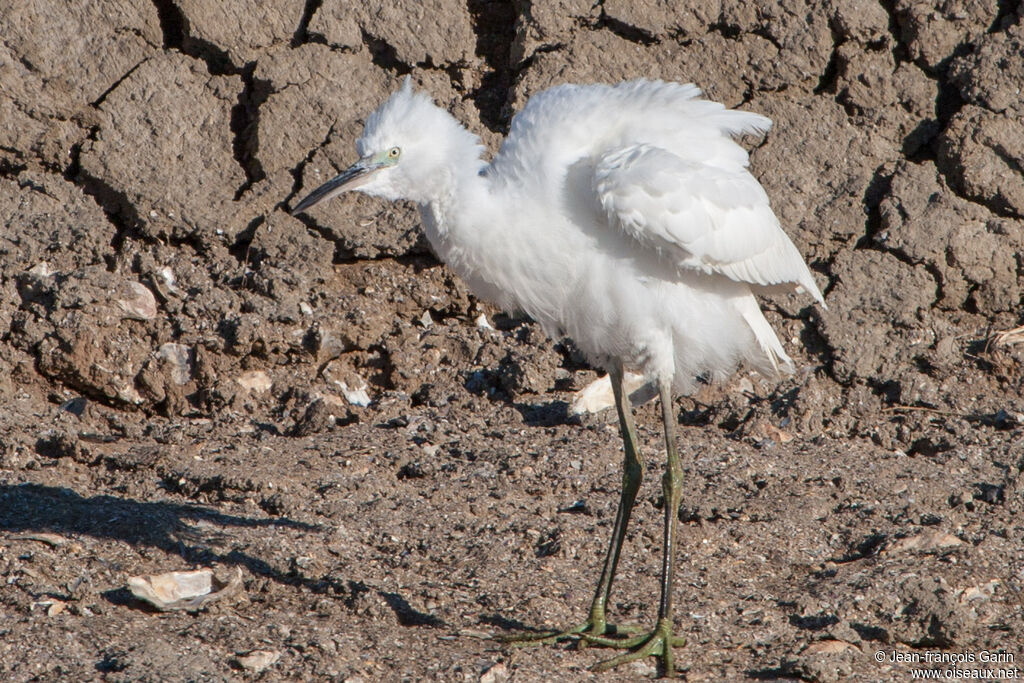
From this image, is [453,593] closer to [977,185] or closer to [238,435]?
[238,435]

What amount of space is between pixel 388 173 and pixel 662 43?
8.31 ft

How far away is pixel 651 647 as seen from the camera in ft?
11.9

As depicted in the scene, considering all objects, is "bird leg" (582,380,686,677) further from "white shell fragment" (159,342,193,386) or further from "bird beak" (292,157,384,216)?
"white shell fragment" (159,342,193,386)

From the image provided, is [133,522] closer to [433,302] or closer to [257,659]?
[257,659]

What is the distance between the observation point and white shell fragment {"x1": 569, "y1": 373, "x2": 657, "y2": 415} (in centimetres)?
529

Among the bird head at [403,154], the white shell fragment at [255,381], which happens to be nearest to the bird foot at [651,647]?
the bird head at [403,154]

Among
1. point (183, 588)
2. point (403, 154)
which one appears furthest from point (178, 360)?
point (403, 154)

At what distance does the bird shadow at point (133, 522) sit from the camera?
13.5 ft

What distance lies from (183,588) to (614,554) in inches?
55.1

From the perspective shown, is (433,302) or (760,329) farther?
(433,302)

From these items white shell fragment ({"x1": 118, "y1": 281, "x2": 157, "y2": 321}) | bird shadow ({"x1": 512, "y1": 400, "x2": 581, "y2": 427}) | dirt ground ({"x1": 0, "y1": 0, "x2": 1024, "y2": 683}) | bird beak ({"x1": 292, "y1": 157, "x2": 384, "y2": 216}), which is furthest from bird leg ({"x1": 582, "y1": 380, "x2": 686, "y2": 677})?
white shell fragment ({"x1": 118, "y1": 281, "x2": 157, "y2": 321})

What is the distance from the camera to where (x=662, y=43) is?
5824mm

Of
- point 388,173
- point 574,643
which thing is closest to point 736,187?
point 388,173

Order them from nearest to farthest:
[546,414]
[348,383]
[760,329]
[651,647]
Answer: [651,647] < [760,329] < [546,414] < [348,383]
